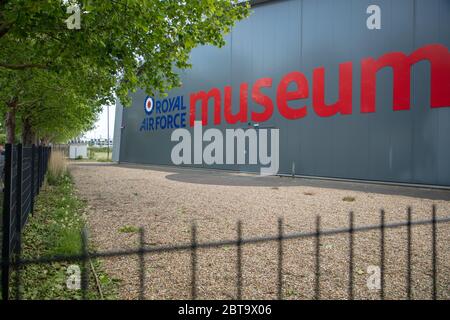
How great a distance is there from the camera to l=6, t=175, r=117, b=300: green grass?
Result: 12.4ft

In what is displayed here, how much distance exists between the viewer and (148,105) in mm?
30141

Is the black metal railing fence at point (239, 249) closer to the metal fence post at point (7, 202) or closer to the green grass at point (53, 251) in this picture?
the metal fence post at point (7, 202)

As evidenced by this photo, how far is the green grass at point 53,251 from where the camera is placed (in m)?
3.79

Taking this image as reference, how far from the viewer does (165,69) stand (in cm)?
885

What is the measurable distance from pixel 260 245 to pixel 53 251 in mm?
2835

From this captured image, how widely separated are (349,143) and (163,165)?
50.4 ft

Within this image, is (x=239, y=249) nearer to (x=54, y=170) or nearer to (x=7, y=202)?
(x=7, y=202)

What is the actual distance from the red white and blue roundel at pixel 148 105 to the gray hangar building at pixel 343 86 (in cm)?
759

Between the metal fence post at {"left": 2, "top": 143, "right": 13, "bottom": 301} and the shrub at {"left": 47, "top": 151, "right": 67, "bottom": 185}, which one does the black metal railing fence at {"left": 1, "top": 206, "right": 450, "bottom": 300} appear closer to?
the metal fence post at {"left": 2, "top": 143, "right": 13, "bottom": 301}

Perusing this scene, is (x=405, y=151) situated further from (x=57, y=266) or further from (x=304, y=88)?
(x=57, y=266)

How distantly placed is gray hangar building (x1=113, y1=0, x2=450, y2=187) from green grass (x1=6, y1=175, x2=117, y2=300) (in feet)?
36.8

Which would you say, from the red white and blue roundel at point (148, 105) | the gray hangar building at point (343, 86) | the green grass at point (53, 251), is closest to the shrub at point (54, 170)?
the green grass at point (53, 251)
